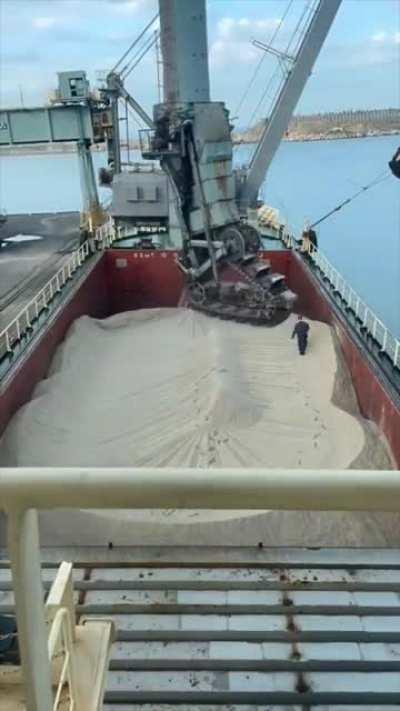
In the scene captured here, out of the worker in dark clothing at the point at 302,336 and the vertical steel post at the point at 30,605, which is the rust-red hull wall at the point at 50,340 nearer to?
the worker in dark clothing at the point at 302,336

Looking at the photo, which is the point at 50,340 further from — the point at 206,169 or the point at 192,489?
the point at 192,489

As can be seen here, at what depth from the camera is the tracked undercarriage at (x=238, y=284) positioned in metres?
14.2

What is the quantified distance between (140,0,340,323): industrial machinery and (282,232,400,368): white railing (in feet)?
4.18

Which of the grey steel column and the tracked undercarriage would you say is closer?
the tracked undercarriage

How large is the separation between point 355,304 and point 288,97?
9.29 meters

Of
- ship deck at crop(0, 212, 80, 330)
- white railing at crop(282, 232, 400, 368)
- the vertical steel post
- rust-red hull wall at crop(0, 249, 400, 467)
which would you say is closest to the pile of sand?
rust-red hull wall at crop(0, 249, 400, 467)

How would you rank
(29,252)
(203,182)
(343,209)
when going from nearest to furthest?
1. (203,182)
2. (29,252)
3. (343,209)

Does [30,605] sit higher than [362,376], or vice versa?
[30,605]

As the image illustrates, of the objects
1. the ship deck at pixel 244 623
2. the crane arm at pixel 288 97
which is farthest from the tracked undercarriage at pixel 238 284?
the ship deck at pixel 244 623

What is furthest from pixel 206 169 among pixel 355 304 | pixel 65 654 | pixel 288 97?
pixel 65 654

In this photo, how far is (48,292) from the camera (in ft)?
46.9

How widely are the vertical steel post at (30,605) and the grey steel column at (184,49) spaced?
51.5ft

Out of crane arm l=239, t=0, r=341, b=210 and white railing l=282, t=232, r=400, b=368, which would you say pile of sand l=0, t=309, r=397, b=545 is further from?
crane arm l=239, t=0, r=341, b=210

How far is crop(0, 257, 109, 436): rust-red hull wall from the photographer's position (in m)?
8.75
